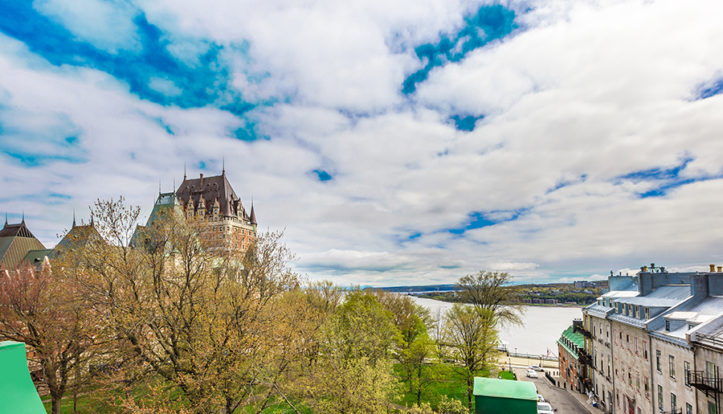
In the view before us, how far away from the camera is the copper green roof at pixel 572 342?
134ft

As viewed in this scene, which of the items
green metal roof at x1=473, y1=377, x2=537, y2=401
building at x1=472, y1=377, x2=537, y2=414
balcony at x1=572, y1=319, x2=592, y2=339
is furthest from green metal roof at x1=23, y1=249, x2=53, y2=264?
balcony at x1=572, y1=319, x2=592, y2=339

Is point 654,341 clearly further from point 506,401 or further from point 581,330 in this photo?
point 581,330

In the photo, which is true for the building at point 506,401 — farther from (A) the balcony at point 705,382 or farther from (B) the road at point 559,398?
(B) the road at point 559,398

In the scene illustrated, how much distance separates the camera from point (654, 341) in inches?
896

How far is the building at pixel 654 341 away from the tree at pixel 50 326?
96.7 feet

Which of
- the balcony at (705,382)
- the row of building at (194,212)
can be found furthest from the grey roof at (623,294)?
the row of building at (194,212)

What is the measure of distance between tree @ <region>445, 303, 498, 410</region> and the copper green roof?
13.9 meters

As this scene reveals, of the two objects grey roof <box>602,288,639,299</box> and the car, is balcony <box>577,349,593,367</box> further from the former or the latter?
the car

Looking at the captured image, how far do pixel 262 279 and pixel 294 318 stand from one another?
11.9 feet

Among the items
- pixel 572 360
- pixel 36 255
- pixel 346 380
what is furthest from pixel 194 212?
pixel 572 360

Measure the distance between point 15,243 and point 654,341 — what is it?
79.0m

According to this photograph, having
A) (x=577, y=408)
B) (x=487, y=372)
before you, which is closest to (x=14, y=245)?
(x=487, y=372)

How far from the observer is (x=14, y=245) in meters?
58.3

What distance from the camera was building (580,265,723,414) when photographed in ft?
63.0
